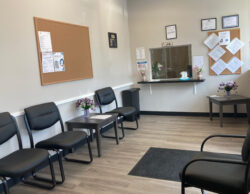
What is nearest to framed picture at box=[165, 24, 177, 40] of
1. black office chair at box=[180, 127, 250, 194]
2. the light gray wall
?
the light gray wall

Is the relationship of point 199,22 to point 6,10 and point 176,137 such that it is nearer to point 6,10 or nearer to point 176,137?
point 176,137

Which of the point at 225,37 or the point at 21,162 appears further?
the point at 225,37

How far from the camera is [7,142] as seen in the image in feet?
8.67

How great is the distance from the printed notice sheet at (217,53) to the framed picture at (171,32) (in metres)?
0.86

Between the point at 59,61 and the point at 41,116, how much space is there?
0.89m

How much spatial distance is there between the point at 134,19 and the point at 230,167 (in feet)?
14.4

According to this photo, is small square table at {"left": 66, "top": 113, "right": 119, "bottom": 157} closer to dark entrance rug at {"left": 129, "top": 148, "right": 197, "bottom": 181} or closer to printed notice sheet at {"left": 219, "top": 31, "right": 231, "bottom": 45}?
dark entrance rug at {"left": 129, "top": 148, "right": 197, "bottom": 181}

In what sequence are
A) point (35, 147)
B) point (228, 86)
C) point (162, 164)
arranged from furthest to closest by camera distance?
point (228, 86)
point (162, 164)
point (35, 147)

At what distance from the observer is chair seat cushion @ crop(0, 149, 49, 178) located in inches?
81.2

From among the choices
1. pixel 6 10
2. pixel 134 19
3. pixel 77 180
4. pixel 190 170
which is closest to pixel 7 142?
pixel 77 180

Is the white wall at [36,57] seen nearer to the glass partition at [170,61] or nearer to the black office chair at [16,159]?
the black office chair at [16,159]

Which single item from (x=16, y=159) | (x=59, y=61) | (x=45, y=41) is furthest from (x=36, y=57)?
(x=16, y=159)

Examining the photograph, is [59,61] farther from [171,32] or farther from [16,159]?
[171,32]

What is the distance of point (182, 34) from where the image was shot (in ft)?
16.5
